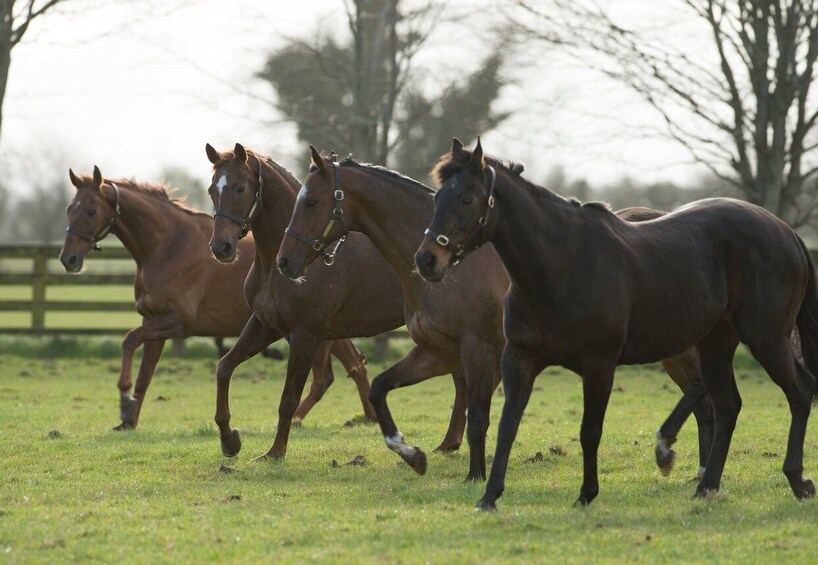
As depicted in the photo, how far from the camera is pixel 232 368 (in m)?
8.59

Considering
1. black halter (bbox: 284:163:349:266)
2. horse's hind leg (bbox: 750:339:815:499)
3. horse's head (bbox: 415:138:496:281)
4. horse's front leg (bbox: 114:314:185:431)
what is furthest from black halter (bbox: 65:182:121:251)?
horse's hind leg (bbox: 750:339:815:499)

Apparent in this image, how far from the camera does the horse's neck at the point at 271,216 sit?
853cm

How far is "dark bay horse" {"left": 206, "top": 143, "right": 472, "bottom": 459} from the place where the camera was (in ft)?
27.5

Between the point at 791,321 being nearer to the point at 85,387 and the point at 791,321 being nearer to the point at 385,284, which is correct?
the point at 385,284

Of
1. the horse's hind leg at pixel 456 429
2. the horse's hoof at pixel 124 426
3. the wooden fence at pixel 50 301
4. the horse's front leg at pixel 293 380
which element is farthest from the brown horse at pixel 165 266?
the wooden fence at pixel 50 301

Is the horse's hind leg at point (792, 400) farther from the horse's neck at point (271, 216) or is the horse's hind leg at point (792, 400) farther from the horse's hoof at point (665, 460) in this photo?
the horse's neck at point (271, 216)

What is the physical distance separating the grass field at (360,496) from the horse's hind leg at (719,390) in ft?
0.56

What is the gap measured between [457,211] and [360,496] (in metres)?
1.91

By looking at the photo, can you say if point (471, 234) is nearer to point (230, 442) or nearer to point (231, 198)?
point (231, 198)

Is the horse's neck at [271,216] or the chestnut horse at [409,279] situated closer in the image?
the chestnut horse at [409,279]

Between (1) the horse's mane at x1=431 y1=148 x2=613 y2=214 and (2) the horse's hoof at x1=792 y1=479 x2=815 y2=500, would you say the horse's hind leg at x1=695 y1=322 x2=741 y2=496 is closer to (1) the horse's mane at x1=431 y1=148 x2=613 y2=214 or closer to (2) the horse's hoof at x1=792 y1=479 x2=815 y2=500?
(2) the horse's hoof at x1=792 y1=479 x2=815 y2=500

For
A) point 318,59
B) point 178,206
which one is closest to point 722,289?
point 178,206

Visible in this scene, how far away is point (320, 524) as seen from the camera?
5.81 metres

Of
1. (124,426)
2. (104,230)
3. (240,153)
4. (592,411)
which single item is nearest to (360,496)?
(592,411)
